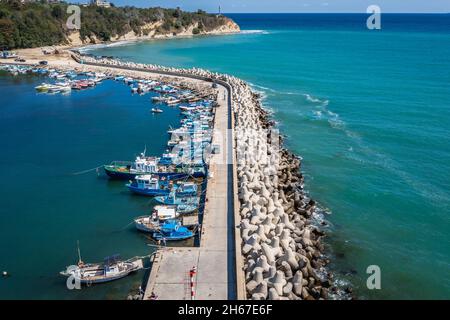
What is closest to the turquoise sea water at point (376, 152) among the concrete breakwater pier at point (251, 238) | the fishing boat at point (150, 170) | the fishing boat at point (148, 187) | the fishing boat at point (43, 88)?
the concrete breakwater pier at point (251, 238)

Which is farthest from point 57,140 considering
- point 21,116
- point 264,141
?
point 264,141

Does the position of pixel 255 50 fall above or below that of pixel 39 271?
above

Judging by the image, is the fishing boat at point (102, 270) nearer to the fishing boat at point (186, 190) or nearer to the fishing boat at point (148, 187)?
the fishing boat at point (186, 190)

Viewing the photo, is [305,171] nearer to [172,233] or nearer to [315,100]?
[172,233]

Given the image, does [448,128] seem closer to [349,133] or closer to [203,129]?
[349,133]
